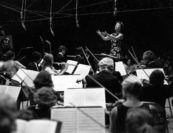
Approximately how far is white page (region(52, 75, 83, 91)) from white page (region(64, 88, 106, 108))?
1.42 m

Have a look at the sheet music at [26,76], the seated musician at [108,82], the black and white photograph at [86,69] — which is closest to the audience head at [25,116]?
the black and white photograph at [86,69]

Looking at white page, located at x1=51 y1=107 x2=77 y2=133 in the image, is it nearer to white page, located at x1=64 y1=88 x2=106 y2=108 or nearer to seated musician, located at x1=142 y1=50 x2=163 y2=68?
white page, located at x1=64 y1=88 x2=106 y2=108

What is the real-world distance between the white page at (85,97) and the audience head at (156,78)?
691mm

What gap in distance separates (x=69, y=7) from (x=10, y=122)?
31.7 feet

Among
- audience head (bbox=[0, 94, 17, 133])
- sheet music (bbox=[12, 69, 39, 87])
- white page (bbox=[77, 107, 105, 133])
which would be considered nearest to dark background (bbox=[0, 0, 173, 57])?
sheet music (bbox=[12, 69, 39, 87])

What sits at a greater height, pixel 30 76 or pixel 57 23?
pixel 57 23

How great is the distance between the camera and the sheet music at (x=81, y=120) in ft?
12.5

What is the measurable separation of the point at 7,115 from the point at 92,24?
9814mm

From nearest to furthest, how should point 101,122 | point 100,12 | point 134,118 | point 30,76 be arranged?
point 134,118, point 101,122, point 30,76, point 100,12

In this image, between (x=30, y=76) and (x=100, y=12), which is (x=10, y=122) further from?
(x=100, y=12)

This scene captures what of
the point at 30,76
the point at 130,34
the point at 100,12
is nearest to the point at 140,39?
the point at 130,34

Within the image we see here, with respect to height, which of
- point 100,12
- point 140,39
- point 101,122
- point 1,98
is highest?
point 100,12

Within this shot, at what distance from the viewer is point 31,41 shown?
1194cm

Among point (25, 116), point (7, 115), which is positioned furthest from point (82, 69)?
point (7, 115)
